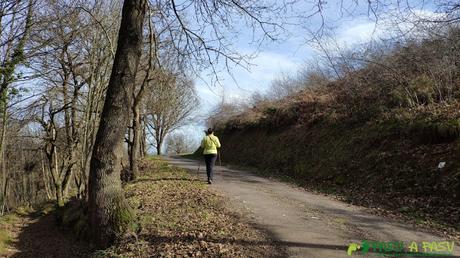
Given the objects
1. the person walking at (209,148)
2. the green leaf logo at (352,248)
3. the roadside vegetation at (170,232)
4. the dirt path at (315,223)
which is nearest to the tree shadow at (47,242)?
the roadside vegetation at (170,232)

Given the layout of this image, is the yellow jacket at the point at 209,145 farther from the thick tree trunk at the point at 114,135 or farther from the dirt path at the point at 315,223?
the thick tree trunk at the point at 114,135

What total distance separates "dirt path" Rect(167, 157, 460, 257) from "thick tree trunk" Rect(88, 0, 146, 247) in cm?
308

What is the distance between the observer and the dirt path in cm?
727

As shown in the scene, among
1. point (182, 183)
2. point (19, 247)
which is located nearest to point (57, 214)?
point (19, 247)

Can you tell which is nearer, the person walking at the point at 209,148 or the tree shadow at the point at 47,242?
the tree shadow at the point at 47,242

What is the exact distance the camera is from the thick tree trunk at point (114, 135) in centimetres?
863

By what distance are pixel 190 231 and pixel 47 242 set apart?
8307 mm

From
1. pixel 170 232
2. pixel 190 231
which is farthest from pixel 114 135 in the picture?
pixel 190 231

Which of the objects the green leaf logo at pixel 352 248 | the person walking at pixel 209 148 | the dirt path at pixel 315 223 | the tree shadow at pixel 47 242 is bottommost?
the tree shadow at pixel 47 242

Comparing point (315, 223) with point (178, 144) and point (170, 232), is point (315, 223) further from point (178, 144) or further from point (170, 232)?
point (178, 144)

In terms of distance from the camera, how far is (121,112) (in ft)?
28.7

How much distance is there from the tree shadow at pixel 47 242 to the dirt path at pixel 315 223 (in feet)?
13.4

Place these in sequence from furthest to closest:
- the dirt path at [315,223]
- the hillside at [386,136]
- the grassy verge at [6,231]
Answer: the grassy verge at [6,231] < the hillside at [386,136] < the dirt path at [315,223]

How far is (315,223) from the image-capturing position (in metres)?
8.74
